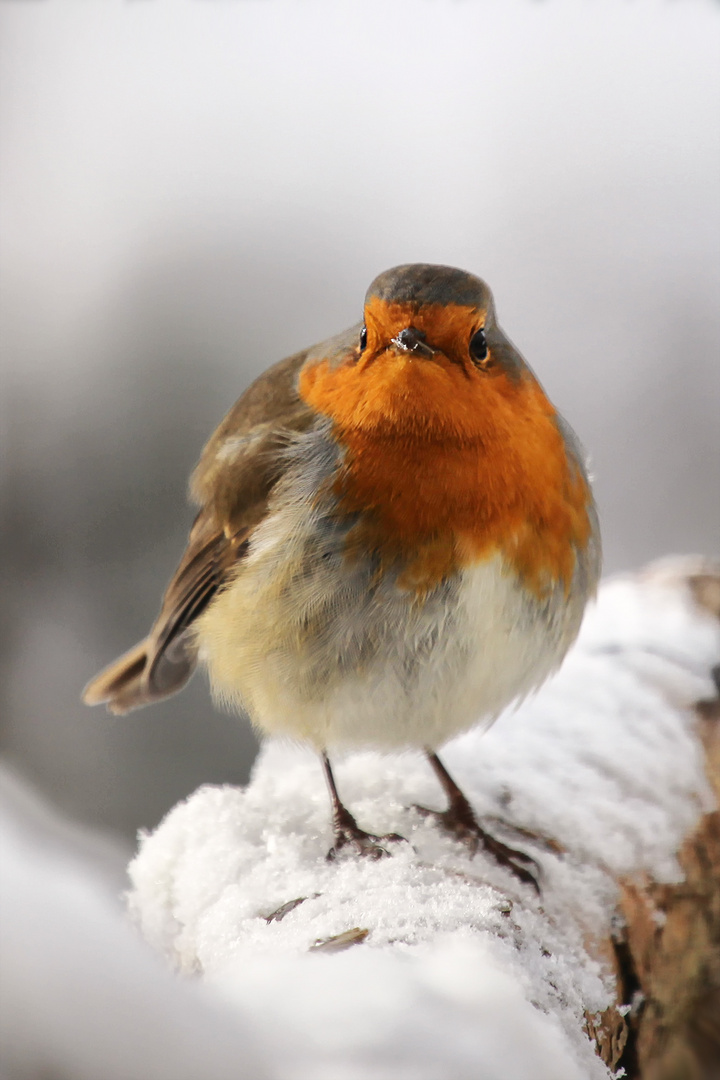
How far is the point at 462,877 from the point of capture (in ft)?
6.06

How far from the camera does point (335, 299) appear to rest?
5.83 metres

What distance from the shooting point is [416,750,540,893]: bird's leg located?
6.48 ft

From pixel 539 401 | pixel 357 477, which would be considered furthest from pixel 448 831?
pixel 539 401

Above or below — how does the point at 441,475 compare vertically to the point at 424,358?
below

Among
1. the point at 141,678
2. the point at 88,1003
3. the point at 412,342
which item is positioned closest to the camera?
the point at 88,1003

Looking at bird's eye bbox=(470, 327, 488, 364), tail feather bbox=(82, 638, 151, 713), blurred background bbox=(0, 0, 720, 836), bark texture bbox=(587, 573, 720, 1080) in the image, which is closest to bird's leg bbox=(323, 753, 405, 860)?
bark texture bbox=(587, 573, 720, 1080)

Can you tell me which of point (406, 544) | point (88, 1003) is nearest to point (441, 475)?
point (406, 544)

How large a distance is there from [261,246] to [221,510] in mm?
4125

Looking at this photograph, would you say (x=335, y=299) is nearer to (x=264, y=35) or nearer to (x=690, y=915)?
(x=264, y=35)

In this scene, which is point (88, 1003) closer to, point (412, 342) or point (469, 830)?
point (412, 342)

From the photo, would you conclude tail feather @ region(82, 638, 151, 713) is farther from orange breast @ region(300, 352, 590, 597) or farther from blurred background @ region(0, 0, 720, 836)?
blurred background @ region(0, 0, 720, 836)

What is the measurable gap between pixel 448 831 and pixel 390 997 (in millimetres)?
972

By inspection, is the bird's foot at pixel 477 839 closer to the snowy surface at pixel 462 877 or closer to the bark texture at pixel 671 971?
the snowy surface at pixel 462 877

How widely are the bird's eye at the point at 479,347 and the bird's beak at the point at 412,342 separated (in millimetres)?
114
